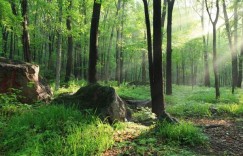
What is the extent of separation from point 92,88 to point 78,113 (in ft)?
5.38

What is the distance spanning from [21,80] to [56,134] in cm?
525

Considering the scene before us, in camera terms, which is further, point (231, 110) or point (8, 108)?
point (231, 110)

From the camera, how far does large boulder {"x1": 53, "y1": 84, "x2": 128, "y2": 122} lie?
742cm

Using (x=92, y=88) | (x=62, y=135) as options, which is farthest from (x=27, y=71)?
(x=62, y=135)

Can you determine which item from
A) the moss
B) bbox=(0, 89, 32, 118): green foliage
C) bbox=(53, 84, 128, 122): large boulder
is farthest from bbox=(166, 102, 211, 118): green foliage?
bbox=(0, 89, 32, 118): green foliage

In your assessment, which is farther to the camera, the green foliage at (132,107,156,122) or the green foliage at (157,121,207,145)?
the green foliage at (132,107,156,122)

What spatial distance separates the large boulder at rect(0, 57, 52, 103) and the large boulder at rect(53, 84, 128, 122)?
7.52 ft

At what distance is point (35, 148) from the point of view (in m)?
5.14

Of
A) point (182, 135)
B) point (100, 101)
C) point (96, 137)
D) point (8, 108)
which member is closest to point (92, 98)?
point (100, 101)

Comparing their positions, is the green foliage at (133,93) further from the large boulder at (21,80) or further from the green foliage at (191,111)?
the large boulder at (21,80)

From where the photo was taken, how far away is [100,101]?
308 inches

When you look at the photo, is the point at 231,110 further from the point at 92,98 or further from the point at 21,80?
the point at 21,80

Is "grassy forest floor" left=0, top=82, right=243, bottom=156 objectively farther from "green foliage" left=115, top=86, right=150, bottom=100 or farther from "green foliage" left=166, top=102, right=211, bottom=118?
"green foliage" left=115, top=86, right=150, bottom=100

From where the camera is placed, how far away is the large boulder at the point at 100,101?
7422mm
